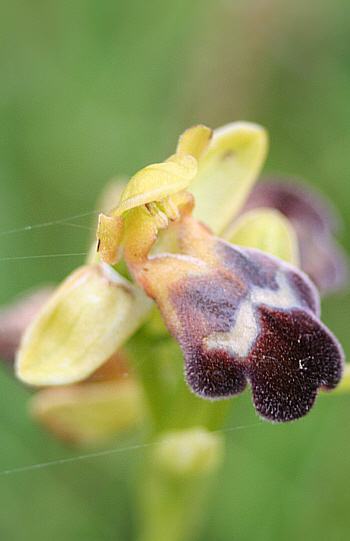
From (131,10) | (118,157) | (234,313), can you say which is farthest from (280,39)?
(234,313)

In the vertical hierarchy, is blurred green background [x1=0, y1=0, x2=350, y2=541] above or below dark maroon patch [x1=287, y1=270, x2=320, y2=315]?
below

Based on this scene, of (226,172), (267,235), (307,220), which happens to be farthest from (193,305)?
(307,220)

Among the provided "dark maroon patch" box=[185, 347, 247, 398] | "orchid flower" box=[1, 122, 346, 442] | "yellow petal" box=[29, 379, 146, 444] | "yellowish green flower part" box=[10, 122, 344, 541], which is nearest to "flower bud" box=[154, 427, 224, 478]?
"yellowish green flower part" box=[10, 122, 344, 541]

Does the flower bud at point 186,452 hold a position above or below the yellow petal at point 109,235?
below

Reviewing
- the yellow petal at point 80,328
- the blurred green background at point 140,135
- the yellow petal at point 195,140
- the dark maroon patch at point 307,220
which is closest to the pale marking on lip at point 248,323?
the yellow petal at point 80,328

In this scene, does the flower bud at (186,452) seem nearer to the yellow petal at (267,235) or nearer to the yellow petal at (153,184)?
the yellow petal at (267,235)

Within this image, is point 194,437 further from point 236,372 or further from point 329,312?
point 329,312

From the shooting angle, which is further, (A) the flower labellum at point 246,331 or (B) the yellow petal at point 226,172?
(B) the yellow petal at point 226,172

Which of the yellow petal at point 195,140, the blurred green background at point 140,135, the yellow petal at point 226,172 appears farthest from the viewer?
the blurred green background at point 140,135

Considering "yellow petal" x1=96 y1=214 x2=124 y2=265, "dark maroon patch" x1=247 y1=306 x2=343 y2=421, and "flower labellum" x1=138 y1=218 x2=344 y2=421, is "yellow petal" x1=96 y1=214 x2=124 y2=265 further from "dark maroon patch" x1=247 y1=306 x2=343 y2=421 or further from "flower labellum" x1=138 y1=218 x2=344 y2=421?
"dark maroon patch" x1=247 y1=306 x2=343 y2=421
